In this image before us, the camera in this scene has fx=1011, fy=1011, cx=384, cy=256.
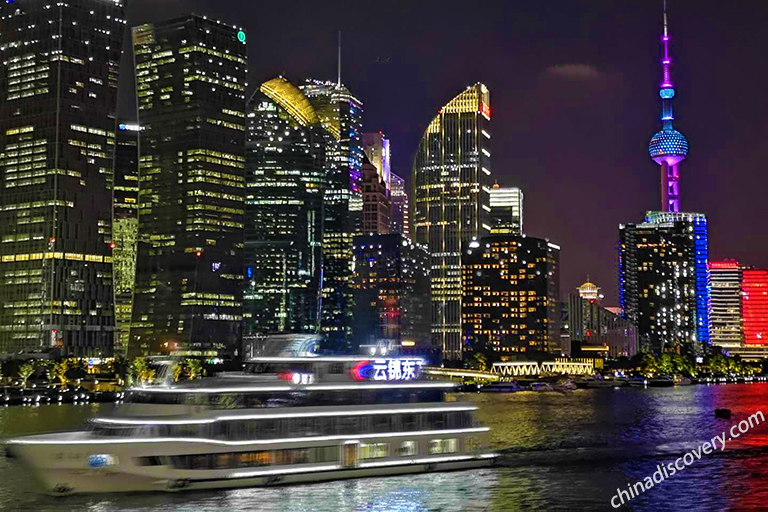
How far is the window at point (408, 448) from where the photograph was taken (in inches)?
2240

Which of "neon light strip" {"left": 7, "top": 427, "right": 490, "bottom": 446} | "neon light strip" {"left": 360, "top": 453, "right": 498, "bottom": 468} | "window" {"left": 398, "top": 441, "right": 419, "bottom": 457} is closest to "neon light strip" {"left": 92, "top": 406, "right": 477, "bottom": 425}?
"neon light strip" {"left": 7, "top": 427, "right": 490, "bottom": 446}

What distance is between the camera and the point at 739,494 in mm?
57781

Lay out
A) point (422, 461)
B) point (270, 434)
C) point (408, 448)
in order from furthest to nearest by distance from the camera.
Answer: point (422, 461) → point (408, 448) → point (270, 434)

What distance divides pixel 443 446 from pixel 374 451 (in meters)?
4.63

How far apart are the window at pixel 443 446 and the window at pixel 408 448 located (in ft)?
3.25

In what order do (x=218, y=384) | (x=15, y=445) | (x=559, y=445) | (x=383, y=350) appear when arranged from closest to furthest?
(x=15, y=445) < (x=218, y=384) < (x=383, y=350) < (x=559, y=445)

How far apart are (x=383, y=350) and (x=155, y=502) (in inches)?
681

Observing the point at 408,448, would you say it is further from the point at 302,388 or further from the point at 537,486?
the point at 537,486

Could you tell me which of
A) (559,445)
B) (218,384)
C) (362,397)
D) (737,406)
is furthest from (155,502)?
(737,406)

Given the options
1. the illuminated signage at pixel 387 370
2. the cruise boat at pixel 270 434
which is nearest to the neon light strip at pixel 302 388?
the cruise boat at pixel 270 434

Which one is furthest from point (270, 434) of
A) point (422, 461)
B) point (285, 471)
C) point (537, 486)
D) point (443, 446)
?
point (537, 486)

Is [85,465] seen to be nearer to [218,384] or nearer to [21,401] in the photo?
[218,384]

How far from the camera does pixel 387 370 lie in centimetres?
5791

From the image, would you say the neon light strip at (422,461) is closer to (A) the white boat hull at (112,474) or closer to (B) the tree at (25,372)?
(A) the white boat hull at (112,474)
